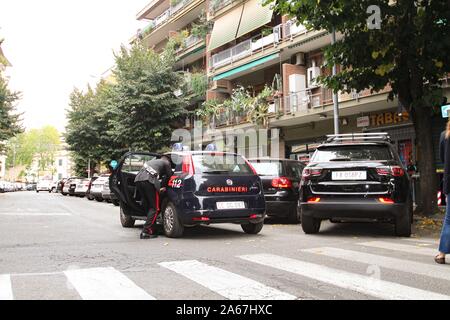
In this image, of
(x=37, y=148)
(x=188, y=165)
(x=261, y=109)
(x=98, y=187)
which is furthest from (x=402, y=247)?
(x=37, y=148)

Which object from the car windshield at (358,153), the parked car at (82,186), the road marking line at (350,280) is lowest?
the road marking line at (350,280)

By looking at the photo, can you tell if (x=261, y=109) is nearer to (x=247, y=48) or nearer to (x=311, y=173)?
(x=247, y=48)

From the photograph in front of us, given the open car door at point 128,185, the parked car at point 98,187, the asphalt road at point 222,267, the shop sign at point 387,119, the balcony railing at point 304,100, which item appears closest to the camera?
the asphalt road at point 222,267

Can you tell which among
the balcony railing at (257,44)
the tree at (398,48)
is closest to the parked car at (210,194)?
the tree at (398,48)

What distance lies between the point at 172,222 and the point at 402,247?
380cm

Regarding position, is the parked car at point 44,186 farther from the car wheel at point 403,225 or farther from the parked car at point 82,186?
the car wheel at point 403,225

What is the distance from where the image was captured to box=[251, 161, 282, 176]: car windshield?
11.4 meters

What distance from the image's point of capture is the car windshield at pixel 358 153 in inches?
327

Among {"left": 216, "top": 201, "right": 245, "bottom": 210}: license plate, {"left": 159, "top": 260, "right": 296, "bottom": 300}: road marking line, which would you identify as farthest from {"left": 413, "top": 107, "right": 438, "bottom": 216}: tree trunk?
{"left": 159, "top": 260, "right": 296, "bottom": 300}: road marking line

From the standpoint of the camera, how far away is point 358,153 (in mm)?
8367

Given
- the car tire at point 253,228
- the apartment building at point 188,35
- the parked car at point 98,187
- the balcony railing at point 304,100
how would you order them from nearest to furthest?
1. the car tire at point 253,228
2. the balcony railing at point 304,100
3. the parked car at point 98,187
4. the apartment building at point 188,35

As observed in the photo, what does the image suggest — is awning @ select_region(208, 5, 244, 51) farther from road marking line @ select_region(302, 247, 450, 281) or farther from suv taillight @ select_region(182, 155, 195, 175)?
road marking line @ select_region(302, 247, 450, 281)

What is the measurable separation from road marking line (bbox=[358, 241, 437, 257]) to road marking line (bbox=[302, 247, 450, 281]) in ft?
2.31

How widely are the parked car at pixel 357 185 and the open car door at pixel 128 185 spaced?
3.06 meters
